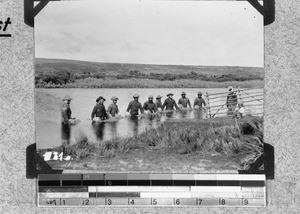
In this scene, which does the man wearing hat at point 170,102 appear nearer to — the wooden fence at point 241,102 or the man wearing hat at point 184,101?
the man wearing hat at point 184,101

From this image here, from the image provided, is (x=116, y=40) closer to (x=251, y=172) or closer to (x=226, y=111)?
(x=226, y=111)

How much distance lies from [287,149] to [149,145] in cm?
53

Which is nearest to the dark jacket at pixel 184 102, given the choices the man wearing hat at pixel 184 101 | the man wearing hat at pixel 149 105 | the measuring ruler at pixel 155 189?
the man wearing hat at pixel 184 101

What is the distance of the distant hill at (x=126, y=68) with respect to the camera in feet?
4.66

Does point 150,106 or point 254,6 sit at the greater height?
point 254,6

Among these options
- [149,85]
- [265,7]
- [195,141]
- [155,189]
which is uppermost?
[265,7]

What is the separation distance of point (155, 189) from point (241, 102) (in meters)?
0.47

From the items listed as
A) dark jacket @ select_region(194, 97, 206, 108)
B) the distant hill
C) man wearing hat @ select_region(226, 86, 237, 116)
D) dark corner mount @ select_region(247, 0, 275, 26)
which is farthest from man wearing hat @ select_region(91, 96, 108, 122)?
dark corner mount @ select_region(247, 0, 275, 26)

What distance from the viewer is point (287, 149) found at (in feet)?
4.72

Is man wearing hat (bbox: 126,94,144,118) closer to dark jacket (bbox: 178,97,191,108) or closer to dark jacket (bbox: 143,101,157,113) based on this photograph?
dark jacket (bbox: 143,101,157,113)

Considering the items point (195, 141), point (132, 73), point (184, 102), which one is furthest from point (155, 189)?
point (132, 73)

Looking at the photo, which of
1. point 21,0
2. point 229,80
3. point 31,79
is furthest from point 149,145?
point 21,0

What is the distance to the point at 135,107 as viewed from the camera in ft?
4.70

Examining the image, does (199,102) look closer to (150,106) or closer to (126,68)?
(150,106)
